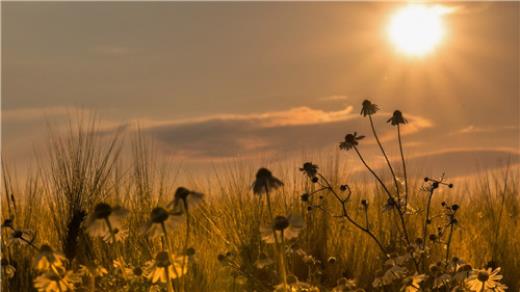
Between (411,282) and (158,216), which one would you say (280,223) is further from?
(411,282)

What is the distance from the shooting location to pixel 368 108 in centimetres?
342

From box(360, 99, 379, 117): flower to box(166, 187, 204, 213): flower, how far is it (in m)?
1.65

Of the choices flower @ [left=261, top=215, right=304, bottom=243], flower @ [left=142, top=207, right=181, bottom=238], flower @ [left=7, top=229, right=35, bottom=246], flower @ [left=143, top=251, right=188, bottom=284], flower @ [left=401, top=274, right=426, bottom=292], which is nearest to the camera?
flower @ [left=142, top=207, right=181, bottom=238]

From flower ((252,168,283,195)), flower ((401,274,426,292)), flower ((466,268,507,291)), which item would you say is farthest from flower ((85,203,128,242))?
flower ((466,268,507,291))

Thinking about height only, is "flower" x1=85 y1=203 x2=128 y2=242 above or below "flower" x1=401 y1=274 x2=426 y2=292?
above

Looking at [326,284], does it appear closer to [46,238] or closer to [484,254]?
[484,254]

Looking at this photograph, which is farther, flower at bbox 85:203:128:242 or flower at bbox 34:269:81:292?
flower at bbox 34:269:81:292

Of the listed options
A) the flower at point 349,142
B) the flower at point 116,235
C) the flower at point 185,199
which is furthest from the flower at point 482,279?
the flower at point 116,235

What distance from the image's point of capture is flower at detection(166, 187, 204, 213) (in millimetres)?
1963

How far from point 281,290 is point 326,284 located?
7.05 feet

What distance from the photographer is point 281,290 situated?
2670mm

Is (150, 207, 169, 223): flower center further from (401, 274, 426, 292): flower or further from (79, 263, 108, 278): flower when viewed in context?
(401, 274, 426, 292): flower

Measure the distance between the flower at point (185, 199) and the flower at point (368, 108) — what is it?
165 centimetres

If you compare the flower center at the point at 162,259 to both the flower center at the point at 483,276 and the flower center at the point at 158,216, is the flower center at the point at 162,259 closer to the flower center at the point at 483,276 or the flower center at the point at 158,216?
the flower center at the point at 158,216
